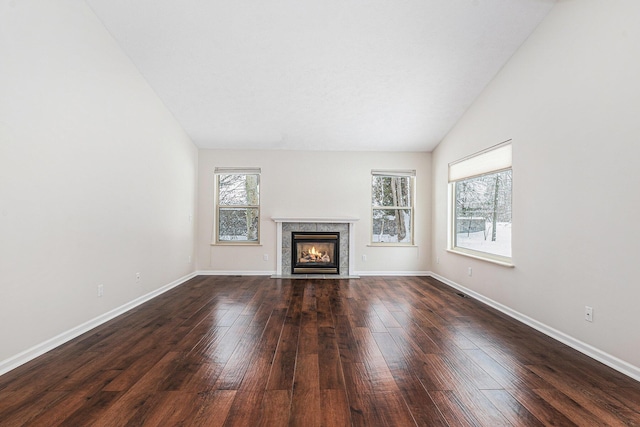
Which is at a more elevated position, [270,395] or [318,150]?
[318,150]

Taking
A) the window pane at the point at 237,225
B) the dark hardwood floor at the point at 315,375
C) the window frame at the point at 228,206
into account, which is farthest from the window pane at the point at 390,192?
the dark hardwood floor at the point at 315,375

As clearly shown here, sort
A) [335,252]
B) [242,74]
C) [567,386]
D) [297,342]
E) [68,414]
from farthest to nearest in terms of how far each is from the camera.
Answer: [335,252] → [242,74] → [297,342] → [567,386] → [68,414]

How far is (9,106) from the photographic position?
85.0 inches

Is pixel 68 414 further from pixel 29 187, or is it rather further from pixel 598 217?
pixel 598 217

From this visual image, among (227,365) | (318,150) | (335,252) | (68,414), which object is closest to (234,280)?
(335,252)

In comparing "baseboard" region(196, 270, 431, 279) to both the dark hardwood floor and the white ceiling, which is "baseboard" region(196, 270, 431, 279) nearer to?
the dark hardwood floor

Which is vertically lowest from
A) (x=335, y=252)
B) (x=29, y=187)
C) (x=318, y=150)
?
(x=335, y=252)

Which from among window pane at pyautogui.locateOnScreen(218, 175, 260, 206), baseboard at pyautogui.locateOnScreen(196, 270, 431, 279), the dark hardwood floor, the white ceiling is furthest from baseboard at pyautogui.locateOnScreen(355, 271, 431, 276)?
the white ceiling

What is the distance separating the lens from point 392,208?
232 inches

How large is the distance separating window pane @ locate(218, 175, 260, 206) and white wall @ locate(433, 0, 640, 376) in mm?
4111

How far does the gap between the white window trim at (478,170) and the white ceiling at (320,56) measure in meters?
0.74

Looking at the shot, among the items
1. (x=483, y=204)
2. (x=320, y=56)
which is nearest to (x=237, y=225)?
(x=320, y=56)

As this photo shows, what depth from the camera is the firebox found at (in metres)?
5.68

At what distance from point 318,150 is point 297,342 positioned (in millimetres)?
3904
